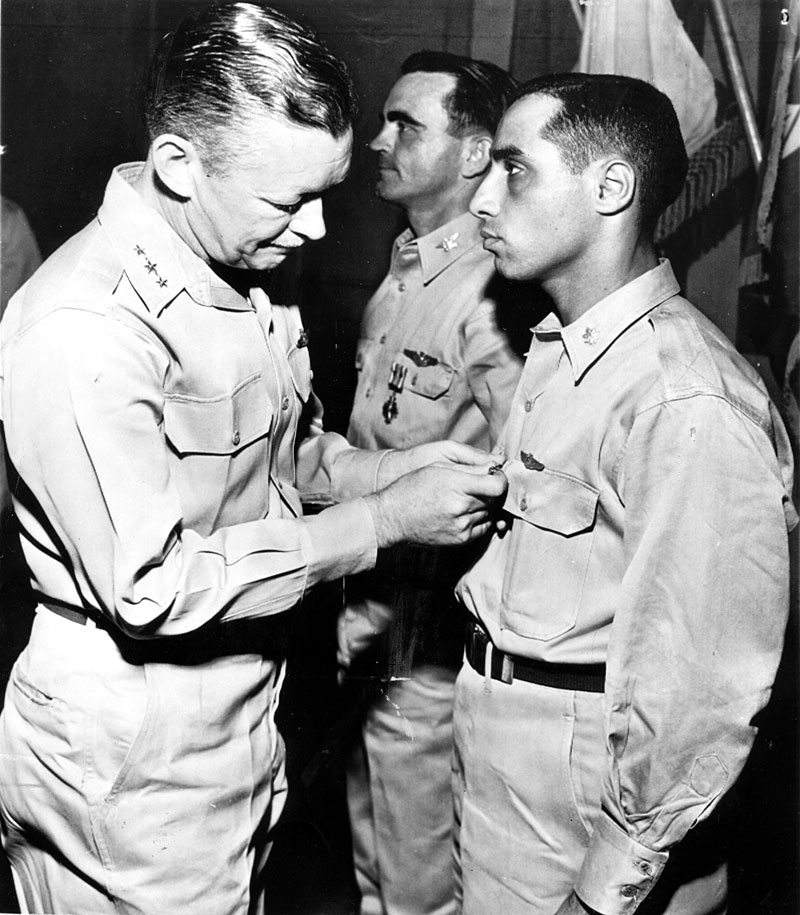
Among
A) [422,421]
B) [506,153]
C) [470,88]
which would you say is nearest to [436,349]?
[422,421]

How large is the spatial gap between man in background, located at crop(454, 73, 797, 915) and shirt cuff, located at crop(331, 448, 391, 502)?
1.08 feet

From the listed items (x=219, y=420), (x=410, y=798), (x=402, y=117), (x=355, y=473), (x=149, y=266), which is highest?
(x=402, y=117)

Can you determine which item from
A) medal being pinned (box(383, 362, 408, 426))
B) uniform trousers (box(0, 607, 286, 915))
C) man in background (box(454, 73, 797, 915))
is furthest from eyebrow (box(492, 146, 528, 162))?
uniform trousers (box(0, 607, 286, 915))

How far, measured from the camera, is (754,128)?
2.10m

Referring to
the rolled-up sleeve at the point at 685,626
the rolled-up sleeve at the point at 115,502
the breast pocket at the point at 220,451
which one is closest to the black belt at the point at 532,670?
the rolled-up sleeve at the point at 685,626

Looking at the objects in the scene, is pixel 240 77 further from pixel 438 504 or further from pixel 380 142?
pixel 380 142

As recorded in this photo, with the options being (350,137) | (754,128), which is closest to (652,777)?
(350,137)

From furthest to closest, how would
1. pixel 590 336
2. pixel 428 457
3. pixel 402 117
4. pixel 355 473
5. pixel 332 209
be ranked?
pixel 402 117
pixel 332 209
pixel 355 473
pixel 428 457
pixel 590 336

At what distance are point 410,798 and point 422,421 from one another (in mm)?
884

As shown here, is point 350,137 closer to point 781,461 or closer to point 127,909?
point 781,461

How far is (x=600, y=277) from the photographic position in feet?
5.22

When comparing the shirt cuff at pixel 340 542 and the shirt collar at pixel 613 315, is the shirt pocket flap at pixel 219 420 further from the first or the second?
the shirt collar at pixel 613 315

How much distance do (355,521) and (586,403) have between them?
437 millimetres

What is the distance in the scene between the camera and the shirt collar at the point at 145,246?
149 centimetres
